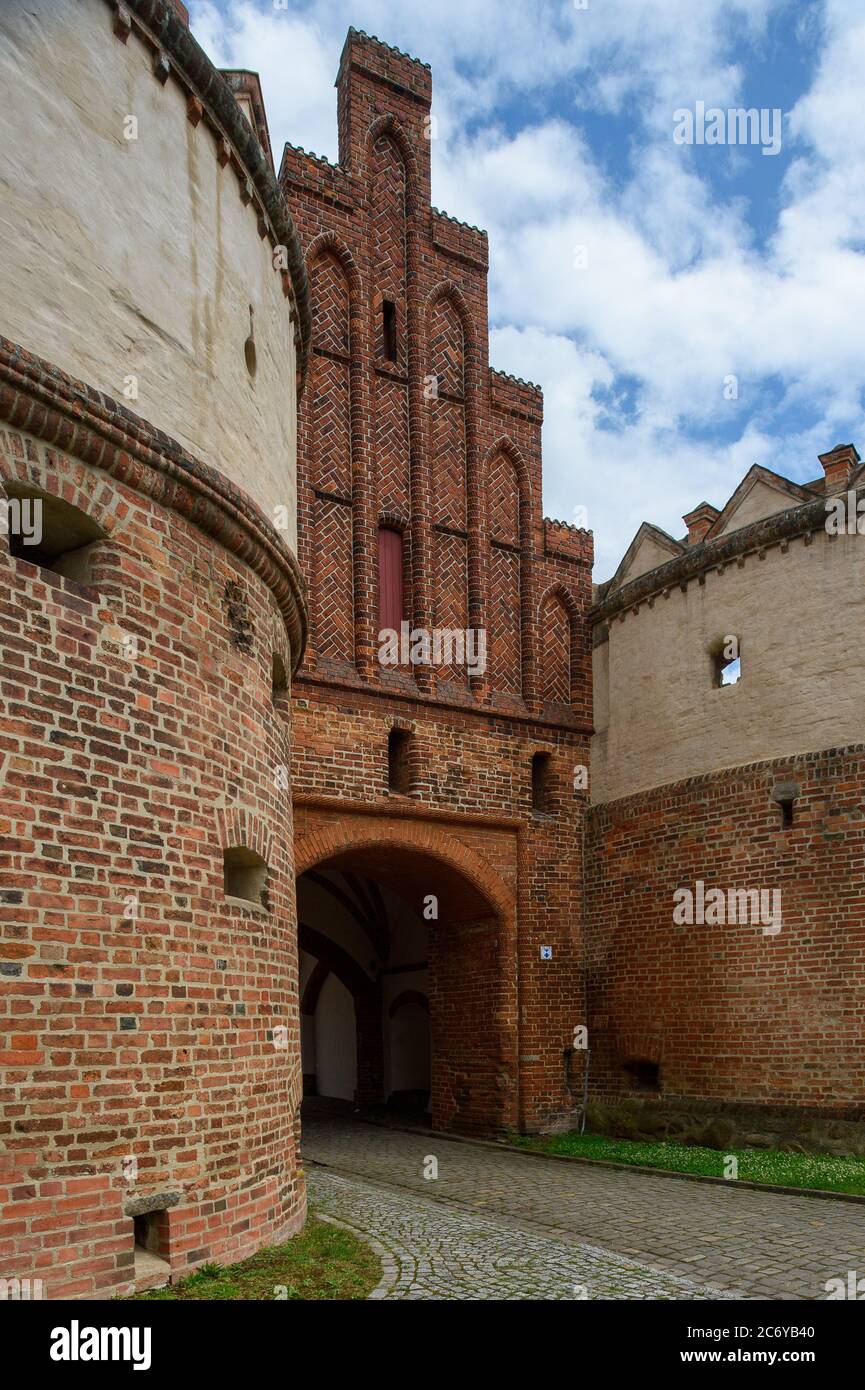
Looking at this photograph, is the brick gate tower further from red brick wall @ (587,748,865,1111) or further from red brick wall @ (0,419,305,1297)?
red brick wall @ (0,419,305,1297)

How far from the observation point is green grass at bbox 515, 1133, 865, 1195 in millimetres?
10344

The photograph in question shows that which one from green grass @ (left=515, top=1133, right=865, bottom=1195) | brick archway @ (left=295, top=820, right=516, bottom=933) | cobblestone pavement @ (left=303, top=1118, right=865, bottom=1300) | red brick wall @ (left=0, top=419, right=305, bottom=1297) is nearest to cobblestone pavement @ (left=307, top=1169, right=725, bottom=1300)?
cobblestone pavement @ (left=303, top=1118, right=865, bottom=1300)

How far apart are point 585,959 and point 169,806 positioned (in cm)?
981

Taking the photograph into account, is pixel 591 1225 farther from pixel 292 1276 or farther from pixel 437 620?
pixel 437 620

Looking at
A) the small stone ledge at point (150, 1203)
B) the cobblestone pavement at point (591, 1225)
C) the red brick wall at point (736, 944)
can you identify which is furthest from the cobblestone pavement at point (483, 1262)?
the red brick wall at point (736, 944)

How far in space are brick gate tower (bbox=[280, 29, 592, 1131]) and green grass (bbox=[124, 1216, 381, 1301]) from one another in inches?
243

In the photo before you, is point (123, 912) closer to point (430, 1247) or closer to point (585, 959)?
point (430, 1247)

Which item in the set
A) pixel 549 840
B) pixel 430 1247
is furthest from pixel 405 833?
pixel 430 1247

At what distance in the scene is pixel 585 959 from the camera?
1528cm

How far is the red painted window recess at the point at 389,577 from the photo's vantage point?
1445cm

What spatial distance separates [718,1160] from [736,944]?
250 centimetres

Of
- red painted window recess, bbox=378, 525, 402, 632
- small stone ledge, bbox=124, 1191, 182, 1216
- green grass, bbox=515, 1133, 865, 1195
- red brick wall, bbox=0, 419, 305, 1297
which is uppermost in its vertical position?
red painted window recess, bbox=378, 525, 402, 632

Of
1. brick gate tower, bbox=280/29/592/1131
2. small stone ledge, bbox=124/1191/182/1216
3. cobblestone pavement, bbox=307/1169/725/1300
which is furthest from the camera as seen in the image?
brick gate tower, bbox=280/29/592/1131

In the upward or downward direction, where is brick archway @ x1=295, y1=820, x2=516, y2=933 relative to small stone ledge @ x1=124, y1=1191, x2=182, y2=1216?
upward
